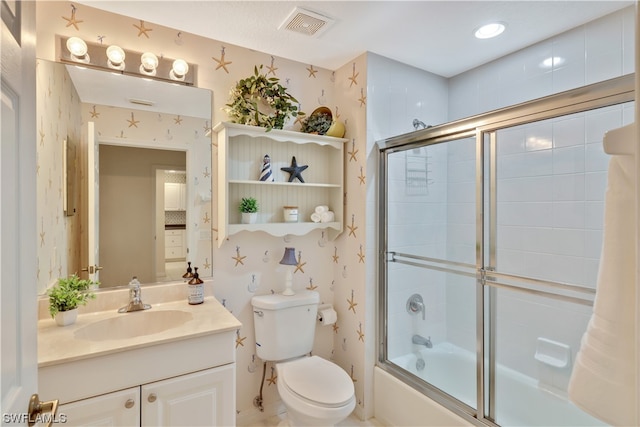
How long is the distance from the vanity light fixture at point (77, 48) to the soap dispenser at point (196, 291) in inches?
48.8

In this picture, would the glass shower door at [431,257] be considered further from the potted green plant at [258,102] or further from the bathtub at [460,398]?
the potted green plant at [258,102]

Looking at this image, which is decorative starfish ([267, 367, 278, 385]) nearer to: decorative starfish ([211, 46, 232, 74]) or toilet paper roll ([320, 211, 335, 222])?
toilet paper roll ([320, 211, 335, 222])

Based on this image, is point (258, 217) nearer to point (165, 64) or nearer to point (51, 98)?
point (165, 64)

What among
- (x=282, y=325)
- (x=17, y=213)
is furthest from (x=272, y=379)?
(x=17, y=213)

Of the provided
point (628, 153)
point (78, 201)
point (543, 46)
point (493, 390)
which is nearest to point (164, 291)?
point (78, 201)

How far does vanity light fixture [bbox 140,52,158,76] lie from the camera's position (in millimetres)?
1768

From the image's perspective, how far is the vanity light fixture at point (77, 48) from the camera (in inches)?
63.1

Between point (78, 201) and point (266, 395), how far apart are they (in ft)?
5.21

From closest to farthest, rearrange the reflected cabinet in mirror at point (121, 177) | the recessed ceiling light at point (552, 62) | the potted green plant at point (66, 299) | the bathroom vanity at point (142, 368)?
the bathroom vanity at point (142, 368) → the potted green plant at point (66, 299) → the reflected cabinet in mirror at point (121, 177) → the recessed ceiling light at point (552, 62)

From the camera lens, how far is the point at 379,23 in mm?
1784

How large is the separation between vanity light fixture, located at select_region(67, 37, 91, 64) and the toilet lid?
76.4 inches

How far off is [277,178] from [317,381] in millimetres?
1236

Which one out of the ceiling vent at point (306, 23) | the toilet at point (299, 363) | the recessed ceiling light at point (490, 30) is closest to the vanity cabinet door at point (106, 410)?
the toilet at point (299, 363)

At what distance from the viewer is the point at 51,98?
1564 mm
